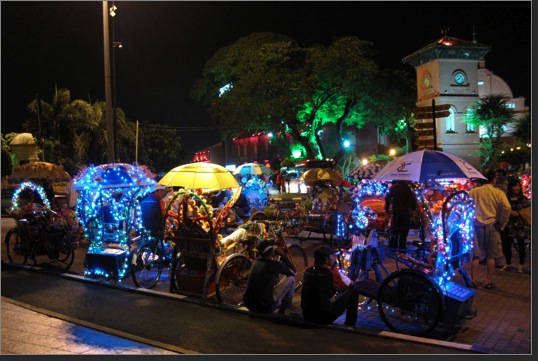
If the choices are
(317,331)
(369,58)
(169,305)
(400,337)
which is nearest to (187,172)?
(169,305)

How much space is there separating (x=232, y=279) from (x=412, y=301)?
3136mm

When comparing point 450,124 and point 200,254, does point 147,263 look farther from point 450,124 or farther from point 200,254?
point 450,124

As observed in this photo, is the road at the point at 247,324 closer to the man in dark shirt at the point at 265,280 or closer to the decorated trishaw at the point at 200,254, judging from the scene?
the man in dark shirt at the point at 265,280

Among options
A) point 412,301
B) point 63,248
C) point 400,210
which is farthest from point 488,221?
point 63,248

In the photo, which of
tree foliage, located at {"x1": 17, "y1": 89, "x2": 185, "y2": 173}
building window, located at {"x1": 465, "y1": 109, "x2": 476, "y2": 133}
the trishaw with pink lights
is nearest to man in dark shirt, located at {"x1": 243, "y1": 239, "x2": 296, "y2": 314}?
the trishaw with pink lights

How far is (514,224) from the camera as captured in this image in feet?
32.1

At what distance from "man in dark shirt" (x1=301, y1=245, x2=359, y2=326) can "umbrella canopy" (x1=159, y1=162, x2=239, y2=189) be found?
3.54 meters

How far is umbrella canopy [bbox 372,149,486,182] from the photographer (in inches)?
277

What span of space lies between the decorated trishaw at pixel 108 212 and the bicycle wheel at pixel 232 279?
2.33 m

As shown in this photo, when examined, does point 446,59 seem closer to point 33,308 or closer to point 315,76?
point 315,76

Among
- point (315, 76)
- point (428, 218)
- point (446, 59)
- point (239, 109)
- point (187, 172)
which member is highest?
point (446, 59)

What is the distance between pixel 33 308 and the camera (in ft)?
24.4

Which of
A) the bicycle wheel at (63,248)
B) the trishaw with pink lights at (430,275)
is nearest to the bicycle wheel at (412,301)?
the trishaw with pink lights at (430,275)

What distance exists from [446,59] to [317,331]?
32.9 m
